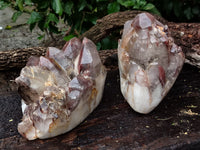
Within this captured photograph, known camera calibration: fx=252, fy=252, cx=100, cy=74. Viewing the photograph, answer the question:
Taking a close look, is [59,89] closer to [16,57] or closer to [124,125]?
[124,125]

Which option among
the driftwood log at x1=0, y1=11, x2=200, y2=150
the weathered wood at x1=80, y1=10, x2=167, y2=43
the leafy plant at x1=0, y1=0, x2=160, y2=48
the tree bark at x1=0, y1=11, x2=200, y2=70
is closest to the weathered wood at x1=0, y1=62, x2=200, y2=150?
the driftwood log at x1=0, y1=11, x2=200, y2=150

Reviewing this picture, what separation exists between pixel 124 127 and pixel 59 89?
1.04 ft

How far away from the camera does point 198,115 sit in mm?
1105

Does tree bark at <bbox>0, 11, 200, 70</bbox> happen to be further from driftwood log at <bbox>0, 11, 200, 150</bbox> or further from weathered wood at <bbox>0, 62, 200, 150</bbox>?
weathered wood at <bbox>0, 62, 200, 150</bbox>

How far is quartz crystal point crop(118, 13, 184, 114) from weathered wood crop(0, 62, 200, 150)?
0.08 m

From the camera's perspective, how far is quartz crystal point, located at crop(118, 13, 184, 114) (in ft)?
3.45

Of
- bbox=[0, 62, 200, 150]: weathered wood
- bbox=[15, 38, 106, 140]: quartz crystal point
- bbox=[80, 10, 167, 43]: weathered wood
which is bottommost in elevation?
bbox=[0, 62, 200, 150]: weathered wood

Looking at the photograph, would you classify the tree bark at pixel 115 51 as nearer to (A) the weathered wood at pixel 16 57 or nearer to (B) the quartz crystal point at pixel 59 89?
(A) the weathered wood at pixel 16 57

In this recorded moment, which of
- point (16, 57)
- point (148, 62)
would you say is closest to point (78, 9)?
point (16, 57)

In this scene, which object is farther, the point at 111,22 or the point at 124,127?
the point at 111,22

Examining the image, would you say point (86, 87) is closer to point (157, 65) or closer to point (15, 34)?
point (157, 65)

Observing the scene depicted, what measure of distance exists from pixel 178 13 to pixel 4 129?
166 cm

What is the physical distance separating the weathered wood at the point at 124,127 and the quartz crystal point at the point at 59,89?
0.04 meters

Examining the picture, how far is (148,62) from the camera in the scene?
1103 millimetres
